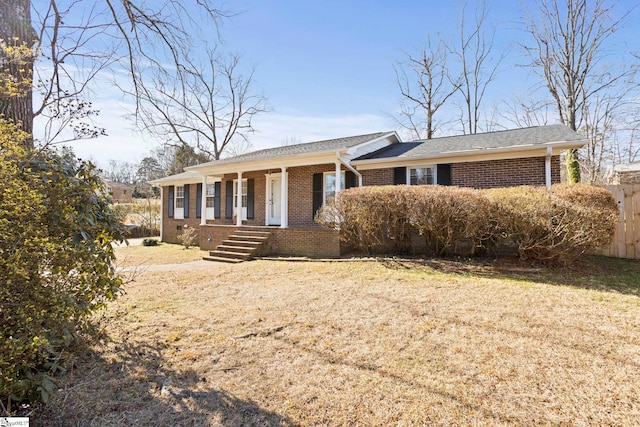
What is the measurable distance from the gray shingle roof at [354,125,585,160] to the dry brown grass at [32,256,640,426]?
195 inches

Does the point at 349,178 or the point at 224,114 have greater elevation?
the point at 224,114

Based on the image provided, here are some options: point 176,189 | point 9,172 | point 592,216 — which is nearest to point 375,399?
point 9,172

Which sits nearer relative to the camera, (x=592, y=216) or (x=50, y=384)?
(x=50, y=384)

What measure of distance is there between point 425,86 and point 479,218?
18.8 meters

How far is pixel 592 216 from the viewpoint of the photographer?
6504 millimetres

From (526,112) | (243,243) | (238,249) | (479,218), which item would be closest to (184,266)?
(238,249)

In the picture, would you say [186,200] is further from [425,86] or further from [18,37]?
[425,86]

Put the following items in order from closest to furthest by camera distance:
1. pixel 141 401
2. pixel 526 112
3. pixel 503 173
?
pixel 141 401 → pixel 503 173 → pixel 526 112

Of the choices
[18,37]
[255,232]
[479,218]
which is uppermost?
[18,37]

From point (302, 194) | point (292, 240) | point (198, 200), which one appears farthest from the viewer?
point (198, 200)

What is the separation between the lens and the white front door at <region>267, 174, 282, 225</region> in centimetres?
1369

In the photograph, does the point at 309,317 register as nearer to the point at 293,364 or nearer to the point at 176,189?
the point at 293,364

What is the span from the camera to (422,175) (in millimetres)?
10820

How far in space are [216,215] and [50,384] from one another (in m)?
14.0
